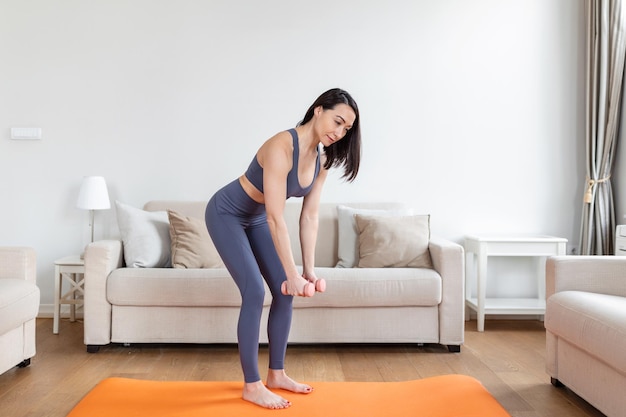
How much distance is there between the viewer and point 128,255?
3707 millimetres

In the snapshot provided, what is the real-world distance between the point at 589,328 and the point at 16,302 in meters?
2.47

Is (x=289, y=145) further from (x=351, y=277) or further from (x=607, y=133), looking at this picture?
(x=607, y=133)

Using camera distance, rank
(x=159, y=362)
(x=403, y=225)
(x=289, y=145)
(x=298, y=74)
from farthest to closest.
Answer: (x=298, y=74), (x=403, y=225), (x=159, y=362), (x=289, y=145)

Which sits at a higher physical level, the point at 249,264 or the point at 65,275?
the point at 249,264

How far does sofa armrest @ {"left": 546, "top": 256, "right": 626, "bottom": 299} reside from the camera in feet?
9.20

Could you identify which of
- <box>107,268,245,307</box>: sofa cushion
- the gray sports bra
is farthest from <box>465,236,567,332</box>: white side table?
the gray sports bra

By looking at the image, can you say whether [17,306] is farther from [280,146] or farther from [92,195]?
[280,146]

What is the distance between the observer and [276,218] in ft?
7.70

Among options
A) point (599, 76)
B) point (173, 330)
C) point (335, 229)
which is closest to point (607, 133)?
point (599, 76)

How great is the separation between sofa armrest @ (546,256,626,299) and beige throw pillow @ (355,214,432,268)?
3.40 feet

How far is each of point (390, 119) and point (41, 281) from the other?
2.78 m

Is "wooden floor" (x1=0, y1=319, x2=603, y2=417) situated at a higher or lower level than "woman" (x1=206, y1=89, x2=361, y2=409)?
lower

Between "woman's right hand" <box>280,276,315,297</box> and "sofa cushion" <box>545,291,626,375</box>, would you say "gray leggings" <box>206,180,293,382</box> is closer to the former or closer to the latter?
"woman's right hand" <box>280,276,315,297</box>

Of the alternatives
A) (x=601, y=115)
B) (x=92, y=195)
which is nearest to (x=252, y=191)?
(x=92, y=195)
